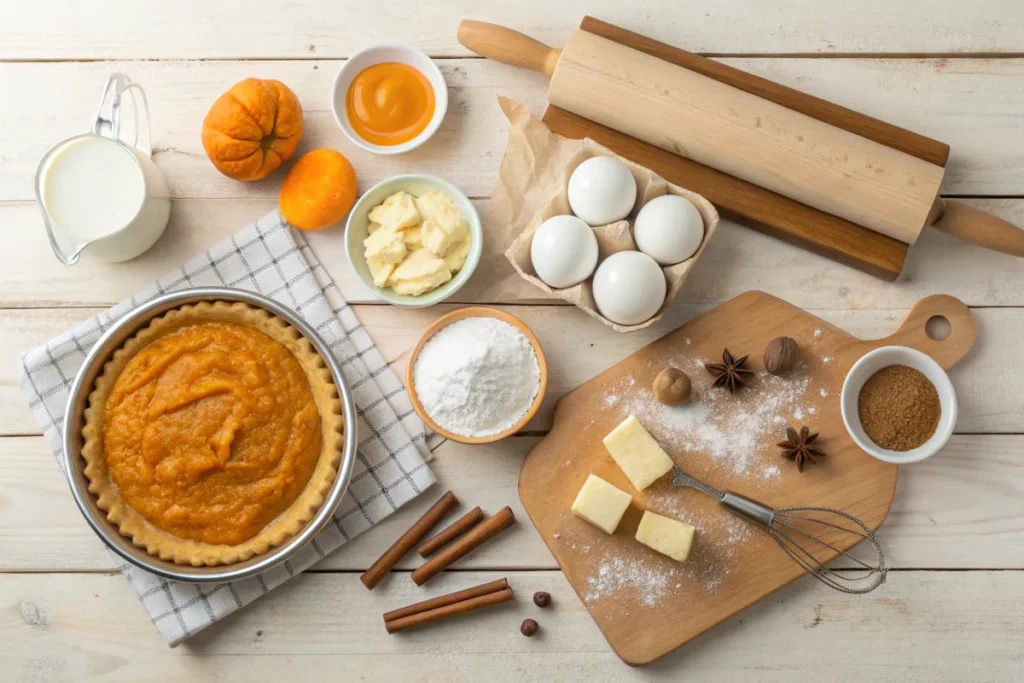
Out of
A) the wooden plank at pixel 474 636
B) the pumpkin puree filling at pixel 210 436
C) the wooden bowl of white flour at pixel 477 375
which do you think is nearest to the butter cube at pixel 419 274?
the wooden bowl of white flour at pixel 477 375

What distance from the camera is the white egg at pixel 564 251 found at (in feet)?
8.03

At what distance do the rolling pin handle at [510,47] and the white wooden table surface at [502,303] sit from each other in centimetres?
13

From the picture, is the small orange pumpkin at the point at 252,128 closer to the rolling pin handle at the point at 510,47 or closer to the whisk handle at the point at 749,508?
the rolling pin handle at the point at 510,47

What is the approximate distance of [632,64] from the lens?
8.30 feet

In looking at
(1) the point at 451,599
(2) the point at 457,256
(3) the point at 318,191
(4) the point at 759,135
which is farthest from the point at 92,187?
(4) the point at 759,135

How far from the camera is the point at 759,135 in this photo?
2480 millimetres

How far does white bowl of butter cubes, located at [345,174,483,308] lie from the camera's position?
2.54m

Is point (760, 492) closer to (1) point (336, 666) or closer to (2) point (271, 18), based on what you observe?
(1) point (336, 666)

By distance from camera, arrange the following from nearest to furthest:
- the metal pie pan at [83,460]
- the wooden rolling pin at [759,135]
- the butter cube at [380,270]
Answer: the metal pie pan at [83,460]
the wooden rolling pin at [759,135]
the butter cube at [380,270]

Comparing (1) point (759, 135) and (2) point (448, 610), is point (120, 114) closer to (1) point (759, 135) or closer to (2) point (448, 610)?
(2) point (448, 610)

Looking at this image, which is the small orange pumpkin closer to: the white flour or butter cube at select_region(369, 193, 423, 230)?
butter cube at select_region(369, 193, 423, 230)

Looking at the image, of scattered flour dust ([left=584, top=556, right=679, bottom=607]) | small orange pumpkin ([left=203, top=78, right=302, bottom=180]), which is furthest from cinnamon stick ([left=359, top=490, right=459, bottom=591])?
small orange pumpkin ([left=203, top=78, right=302, bottom=180])

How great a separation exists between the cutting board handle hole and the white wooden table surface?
98 millimetres

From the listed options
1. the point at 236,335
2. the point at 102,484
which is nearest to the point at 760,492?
the point at 236,335
